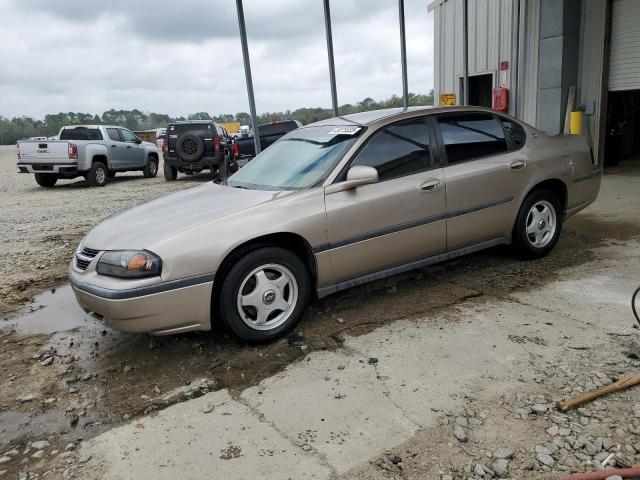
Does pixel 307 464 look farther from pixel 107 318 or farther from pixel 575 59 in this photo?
pixel 575 59

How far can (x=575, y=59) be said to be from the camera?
34.6ft

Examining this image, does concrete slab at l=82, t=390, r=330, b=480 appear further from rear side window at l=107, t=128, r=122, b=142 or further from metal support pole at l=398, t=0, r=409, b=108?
rear side window at l=107, t=128, r=122, b=142

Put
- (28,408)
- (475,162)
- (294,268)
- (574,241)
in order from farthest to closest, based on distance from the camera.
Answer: (574,241)
(475,162)
(294,268)
(28,408)

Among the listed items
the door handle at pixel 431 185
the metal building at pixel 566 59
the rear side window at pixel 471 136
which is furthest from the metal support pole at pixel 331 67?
the door handle at pixel 431 185

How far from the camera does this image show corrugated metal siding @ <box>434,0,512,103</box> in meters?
12.8

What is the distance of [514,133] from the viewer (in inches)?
205

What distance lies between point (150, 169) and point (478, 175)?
1558 cm

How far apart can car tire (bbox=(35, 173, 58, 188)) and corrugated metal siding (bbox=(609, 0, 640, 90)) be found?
14395 mm

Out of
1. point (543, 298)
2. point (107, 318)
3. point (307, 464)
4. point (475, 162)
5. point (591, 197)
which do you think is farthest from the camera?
point (591, 197)

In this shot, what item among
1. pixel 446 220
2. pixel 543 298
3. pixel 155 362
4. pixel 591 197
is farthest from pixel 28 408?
pixel 591 197

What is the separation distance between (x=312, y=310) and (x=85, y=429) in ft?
6.43

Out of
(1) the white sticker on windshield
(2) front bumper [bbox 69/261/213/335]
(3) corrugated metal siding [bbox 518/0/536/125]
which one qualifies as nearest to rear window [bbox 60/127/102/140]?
(3) corrugated metal siding [bbox 518/0/536/125]

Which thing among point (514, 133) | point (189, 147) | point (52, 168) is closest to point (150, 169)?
point (189, 147)

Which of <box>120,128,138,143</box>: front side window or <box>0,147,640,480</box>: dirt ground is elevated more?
<box>120,128,138,143</box>: front side window
